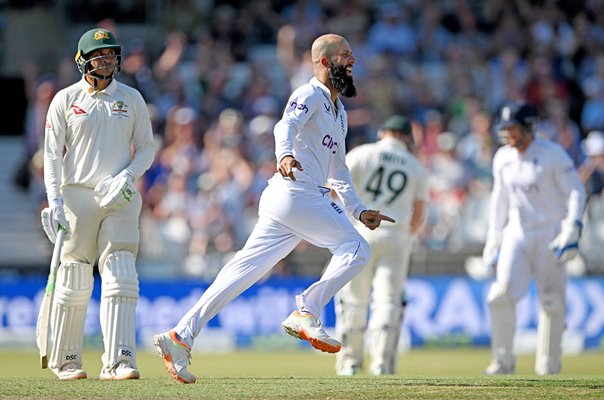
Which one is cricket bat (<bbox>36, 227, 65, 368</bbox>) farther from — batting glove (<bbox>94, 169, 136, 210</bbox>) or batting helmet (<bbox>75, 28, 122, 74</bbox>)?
batting helmet (<bbox>75, 28, 122, 74</bbox>)

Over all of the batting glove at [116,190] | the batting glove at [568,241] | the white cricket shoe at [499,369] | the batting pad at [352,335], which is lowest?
the white cricket shoe at [499,369]

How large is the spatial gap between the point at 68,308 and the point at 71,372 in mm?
481

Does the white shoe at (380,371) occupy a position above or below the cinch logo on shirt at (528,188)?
below

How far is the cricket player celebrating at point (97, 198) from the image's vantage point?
32.7 feet

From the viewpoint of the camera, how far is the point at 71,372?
33.3ft

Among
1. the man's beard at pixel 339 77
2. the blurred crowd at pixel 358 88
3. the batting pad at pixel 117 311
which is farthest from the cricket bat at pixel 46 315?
the blurred crowd at pixel 358 88

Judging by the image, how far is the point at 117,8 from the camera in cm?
2511

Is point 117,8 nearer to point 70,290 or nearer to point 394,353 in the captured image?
point 394,353

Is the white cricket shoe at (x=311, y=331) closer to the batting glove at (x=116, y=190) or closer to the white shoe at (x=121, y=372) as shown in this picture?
the white shoe at (x=121, y=372)

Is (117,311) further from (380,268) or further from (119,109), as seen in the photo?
(380,268)

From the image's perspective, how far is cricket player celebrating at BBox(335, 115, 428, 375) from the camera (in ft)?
42.6

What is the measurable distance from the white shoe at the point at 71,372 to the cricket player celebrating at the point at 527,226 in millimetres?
4322

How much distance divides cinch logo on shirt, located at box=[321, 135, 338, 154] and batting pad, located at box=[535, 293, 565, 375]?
411 centimetres

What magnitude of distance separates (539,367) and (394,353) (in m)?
1.39
